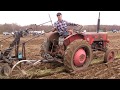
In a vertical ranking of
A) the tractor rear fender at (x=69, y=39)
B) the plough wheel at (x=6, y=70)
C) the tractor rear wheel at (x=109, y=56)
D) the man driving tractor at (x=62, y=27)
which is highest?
the man driving tractor at (x=62, y=27)

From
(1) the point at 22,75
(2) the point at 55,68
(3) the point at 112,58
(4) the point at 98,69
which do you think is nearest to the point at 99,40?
(3) the point at 112,58

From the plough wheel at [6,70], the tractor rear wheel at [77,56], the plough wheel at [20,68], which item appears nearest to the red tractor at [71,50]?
the tractor rear wheel at [77,56]

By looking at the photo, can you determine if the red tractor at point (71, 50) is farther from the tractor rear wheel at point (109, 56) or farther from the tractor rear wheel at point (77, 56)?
the tractor rear wheel at point (109, 56)

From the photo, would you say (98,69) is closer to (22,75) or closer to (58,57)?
(58,57)

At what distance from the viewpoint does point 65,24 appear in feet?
22.5

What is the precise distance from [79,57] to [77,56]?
10 cm

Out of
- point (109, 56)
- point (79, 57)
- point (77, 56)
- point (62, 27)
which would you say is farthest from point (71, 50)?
point (109, 56)

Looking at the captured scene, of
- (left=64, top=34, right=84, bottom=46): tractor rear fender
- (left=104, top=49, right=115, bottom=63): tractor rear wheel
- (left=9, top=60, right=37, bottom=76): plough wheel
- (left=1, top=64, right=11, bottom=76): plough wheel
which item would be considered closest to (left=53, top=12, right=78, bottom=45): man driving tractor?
(left=64, top=34, right=84, bottom=46): tractor rear fender

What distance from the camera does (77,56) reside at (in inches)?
261

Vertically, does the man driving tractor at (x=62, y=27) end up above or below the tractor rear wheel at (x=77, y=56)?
above

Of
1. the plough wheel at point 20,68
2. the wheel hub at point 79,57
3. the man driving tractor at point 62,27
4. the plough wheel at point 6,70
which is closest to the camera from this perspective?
the plough wheel at point 20,68

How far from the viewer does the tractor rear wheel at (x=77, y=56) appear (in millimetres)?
6343

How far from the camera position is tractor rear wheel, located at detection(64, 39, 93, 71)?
250 inches

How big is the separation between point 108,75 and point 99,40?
7.57 ft
